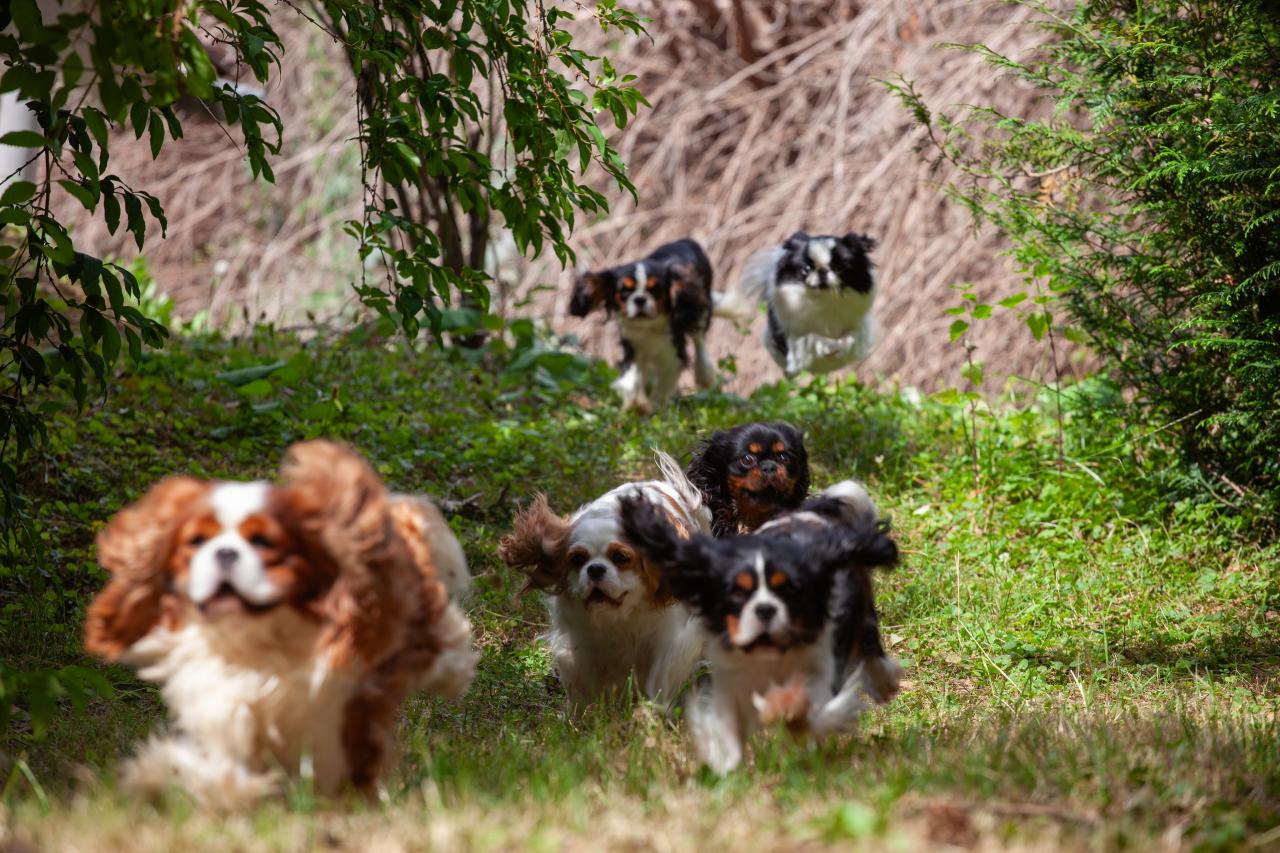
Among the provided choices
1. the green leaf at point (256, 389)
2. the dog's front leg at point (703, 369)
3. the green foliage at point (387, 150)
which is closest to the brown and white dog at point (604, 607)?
the green foliage at point (387, 150)

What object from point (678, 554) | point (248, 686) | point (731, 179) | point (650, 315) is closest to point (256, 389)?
point (650, 315)

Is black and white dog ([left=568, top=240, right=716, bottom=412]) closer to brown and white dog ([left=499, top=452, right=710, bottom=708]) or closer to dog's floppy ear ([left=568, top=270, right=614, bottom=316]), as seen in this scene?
dog's floppy ear ([left=568, top=270, right=614, bottom=316])

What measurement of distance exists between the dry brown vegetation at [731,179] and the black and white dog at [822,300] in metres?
1.29

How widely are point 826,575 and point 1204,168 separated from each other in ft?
10.4

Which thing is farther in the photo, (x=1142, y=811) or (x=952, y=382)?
(x=952, y=382)

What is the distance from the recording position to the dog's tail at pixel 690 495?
5207mm

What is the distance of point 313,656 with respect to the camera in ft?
9.72

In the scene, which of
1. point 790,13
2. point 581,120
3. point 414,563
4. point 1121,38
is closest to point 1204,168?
point 1121,38

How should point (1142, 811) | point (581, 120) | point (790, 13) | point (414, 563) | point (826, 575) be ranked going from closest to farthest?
point (1142, 811), point (414, 563), point (826, 575), point (581, 120), point (790, 13)

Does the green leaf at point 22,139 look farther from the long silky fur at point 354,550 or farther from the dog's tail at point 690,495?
the dog's tail at point 690,495

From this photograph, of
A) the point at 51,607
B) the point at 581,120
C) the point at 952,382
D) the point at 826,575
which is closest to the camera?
the point at 826,575

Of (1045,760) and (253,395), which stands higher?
(253,395)

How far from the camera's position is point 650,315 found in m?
8.95

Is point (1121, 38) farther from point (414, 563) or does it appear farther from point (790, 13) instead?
point (790, 13)
